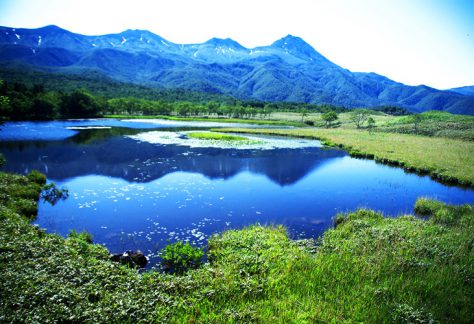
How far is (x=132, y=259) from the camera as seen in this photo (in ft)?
57.7

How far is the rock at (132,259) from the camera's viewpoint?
56.2 feet

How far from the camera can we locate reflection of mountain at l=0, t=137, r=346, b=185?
43181 mm

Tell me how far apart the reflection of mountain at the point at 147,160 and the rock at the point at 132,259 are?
22471mm

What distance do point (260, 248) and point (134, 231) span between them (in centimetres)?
1120

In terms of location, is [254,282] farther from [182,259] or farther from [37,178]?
[37,178]

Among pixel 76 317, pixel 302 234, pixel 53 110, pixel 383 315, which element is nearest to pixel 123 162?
pixel 302 234

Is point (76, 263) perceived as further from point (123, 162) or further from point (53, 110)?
point (53, 110)

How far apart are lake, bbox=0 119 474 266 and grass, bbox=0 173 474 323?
15.3ft

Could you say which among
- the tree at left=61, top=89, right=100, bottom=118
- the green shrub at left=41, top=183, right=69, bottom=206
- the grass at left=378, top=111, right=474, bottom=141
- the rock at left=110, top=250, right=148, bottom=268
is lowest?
the rock at left=110, top=250, right=148, bottom=268

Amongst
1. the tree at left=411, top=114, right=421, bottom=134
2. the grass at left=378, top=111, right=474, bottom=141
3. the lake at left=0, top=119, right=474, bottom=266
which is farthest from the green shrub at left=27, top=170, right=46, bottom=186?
the tree at left=411, top=114, right=421, bottom=134

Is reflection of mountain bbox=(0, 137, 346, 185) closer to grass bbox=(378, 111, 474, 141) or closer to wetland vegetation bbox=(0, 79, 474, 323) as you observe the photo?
wetland vegetation bbox=(0, 79, 474, 323)

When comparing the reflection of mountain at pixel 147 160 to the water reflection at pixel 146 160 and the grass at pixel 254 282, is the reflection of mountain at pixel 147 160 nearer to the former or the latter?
the water reflection at pixel 146 160

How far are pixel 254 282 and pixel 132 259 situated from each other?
334 inches

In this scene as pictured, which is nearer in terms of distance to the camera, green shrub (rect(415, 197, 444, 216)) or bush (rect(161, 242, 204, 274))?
bush (rect(161, 242, 204, 274))
